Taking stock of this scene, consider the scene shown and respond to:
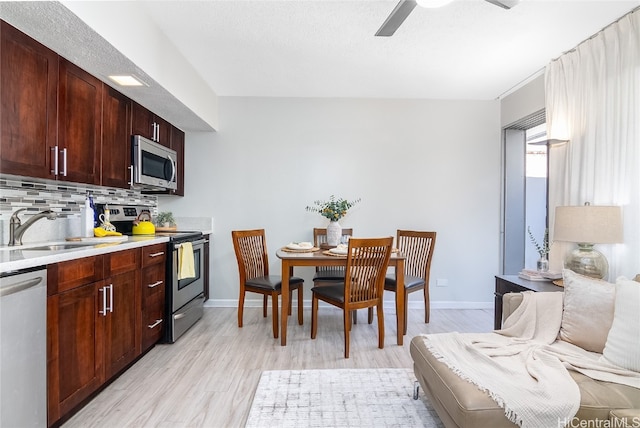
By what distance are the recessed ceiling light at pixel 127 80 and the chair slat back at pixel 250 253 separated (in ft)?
4.63

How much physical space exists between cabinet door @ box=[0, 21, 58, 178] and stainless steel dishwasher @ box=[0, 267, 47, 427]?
2.36 ft

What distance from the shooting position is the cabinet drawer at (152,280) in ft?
8.04

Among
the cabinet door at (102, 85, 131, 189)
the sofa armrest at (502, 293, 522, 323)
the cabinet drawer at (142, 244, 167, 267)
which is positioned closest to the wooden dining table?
the sofa armrest at (502, 293, 522, 323)

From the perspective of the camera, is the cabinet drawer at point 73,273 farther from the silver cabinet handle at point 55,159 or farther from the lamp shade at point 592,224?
the lamp shade at point 592,224

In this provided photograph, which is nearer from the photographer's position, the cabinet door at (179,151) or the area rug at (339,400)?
the area rug at (339,400)

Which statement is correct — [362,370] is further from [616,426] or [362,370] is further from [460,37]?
[460,37]

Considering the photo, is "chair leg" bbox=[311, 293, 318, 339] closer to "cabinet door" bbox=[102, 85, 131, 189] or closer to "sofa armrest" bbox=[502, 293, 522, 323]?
"sofa armrest" bbox=[502, 293, 522, 323]

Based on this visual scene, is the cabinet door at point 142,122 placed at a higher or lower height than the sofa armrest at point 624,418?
higher

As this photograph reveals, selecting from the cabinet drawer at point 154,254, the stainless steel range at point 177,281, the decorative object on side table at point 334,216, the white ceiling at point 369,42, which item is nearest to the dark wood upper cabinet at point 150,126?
the white ceiling at point 369,42

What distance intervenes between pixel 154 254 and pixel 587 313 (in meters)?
2.93

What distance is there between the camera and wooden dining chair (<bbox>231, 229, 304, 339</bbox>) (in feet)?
9.59

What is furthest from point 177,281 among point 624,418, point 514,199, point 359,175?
point 514,199

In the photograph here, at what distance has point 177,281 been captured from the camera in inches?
112

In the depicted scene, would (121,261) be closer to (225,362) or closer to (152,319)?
(152,319)
